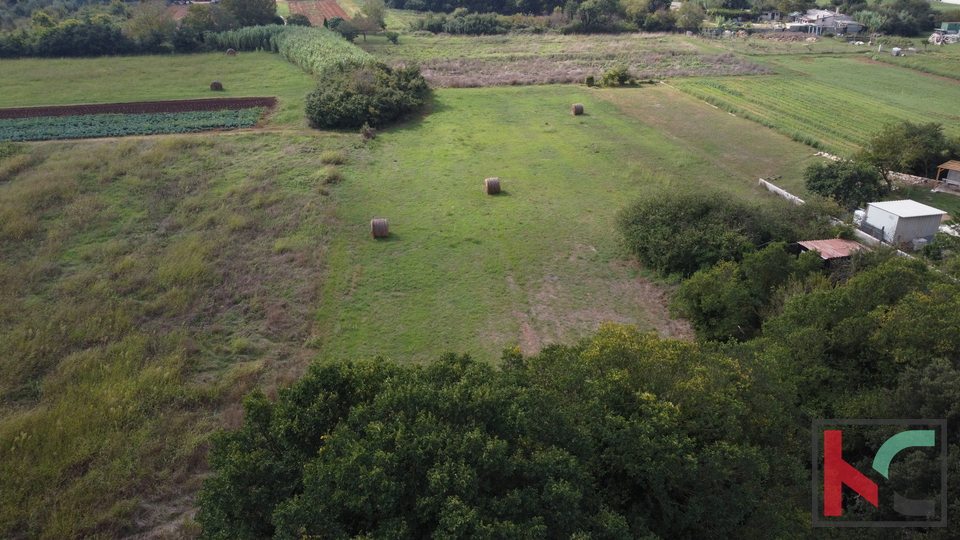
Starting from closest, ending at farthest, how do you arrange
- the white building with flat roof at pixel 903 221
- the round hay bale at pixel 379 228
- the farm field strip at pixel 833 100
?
the white building with flat roof at pixel 903 221 < the round hay bale at pixel 379 228 < the farm field strip at pixel 833 100

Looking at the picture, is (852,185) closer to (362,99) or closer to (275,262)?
(275,262)

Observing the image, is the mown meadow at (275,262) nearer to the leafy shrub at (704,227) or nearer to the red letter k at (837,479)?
the leafy shrub at (704,227)

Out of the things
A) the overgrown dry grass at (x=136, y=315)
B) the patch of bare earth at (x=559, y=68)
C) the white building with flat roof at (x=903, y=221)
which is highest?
the patch of bare earth at (x=559, y=68)

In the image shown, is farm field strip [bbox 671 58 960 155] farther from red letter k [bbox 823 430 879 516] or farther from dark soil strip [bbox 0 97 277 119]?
dark soil strip [bbox 0 97 277 119]

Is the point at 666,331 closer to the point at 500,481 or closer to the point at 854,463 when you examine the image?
the point at 854,463

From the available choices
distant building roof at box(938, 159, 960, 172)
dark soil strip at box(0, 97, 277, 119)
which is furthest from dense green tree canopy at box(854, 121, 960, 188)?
dark soil strip at box(0, 97, 277, 119)

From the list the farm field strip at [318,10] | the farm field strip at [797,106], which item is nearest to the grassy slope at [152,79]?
the farm field strip at [318,10]
